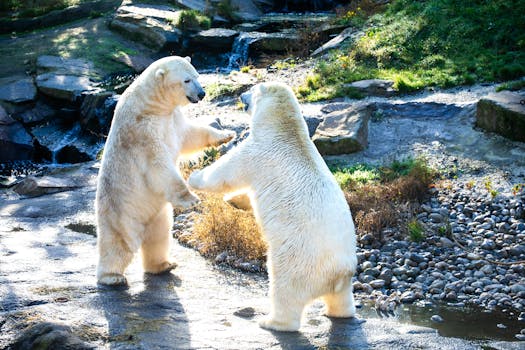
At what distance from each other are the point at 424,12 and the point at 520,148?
637cm

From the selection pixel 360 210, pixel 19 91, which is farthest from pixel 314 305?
pixel 19 91

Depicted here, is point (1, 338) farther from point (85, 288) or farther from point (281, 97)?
point (281, 97)

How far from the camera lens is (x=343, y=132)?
10.9m

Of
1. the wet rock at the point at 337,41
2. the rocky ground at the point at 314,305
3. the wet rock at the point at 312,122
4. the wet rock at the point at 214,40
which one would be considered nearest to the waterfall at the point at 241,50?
the wet rock at the point at 214,40

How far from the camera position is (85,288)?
624 centimetres

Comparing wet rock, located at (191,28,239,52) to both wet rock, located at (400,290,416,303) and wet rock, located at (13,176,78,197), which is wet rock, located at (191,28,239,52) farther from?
wet rock, located at (400,290,416,303)

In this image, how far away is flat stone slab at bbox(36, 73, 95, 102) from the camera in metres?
15.4

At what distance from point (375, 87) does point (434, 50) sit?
240 centimetres

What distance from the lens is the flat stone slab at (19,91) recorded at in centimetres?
1502

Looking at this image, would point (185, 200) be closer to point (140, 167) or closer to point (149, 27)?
point (140, 167)

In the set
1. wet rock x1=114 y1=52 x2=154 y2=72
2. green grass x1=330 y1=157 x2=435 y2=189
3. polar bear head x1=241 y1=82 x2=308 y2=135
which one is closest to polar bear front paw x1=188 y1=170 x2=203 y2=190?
polar bear head x1=241 y1=82 x2=308 y2=135

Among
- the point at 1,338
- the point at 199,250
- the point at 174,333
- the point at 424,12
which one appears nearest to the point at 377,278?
the point at 199,250

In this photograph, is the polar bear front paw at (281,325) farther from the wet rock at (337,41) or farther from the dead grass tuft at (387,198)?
the wet rock at (337,41)

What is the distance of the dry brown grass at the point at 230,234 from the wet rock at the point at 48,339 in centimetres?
338
